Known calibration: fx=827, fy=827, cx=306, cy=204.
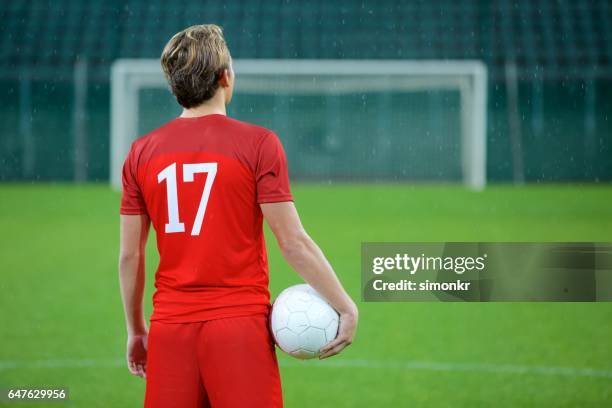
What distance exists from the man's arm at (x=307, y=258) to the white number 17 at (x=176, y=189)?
176 millimetres

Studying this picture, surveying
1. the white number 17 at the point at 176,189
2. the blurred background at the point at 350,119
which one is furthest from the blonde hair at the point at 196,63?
the blurred background at the point at 350,119

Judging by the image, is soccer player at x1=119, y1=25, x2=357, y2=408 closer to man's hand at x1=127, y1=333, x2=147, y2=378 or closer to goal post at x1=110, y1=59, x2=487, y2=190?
man's hand at x1=127, y1=333, x2=147, y2=378

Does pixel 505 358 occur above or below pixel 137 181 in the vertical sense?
below

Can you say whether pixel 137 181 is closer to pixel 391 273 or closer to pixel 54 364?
pixel 54 364

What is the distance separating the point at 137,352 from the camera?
281cm

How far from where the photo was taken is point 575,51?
24625 mm

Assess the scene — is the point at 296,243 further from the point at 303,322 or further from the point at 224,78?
the point at 224,78

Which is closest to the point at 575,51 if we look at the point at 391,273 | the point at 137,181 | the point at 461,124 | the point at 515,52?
the point at 515,52

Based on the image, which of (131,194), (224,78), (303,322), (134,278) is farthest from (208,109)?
(303,322)

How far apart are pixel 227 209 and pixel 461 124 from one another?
20465mm

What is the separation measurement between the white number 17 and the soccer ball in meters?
0.40

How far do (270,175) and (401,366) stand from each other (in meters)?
3.74

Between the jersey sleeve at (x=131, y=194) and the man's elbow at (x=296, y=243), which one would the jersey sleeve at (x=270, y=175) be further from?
the jersey sleeve at (x=131, y=194)

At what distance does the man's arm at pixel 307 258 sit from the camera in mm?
2439
